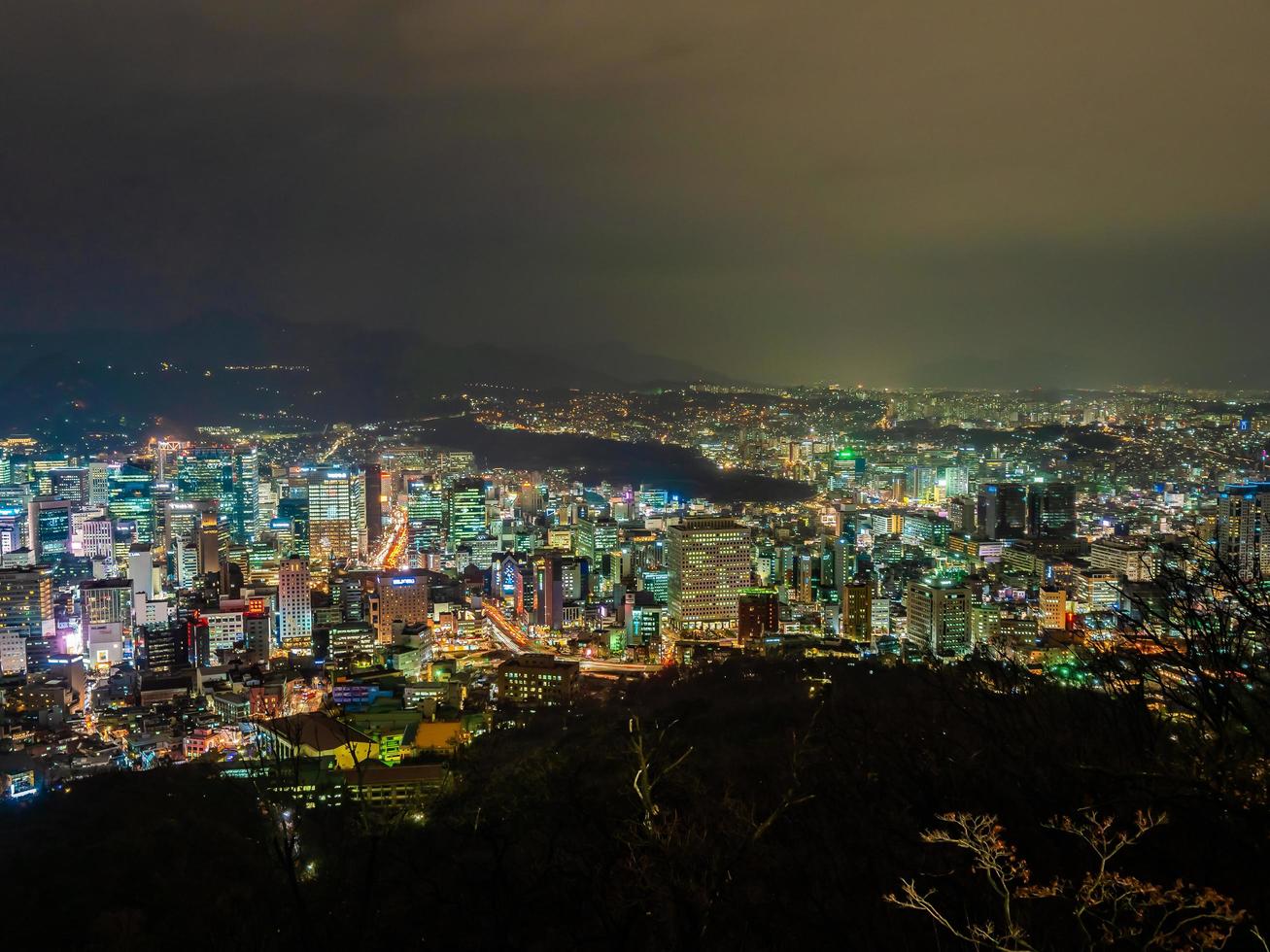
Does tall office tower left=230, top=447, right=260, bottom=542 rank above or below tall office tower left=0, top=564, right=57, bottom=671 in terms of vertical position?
above

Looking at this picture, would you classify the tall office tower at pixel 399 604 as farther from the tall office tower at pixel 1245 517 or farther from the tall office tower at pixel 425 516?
the tall office tower at pixel 1245 517

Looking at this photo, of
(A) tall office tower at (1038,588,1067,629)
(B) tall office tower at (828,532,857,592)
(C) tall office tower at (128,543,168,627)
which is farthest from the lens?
(C) tall office tower at (128,543,168,627)

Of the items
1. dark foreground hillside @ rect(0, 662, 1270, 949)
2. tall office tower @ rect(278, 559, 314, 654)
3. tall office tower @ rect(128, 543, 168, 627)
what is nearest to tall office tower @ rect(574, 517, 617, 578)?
tall office tower @ rect(278, 559, 314, 654)

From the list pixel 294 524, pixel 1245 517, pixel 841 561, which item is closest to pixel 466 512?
pixel 294 524

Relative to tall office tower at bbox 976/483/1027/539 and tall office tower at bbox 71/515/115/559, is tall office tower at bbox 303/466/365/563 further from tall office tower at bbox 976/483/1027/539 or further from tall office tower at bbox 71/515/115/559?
tall office tower at bbox 976/483/1027/539

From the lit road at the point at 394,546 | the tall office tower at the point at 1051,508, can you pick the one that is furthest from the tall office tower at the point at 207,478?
the tall office tower at the point at 1051,508

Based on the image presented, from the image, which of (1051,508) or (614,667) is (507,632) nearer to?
(614,667)
